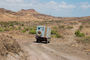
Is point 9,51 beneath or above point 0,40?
beneath

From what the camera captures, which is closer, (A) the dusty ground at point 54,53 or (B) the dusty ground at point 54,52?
(A) the dusty ground at point 54,53

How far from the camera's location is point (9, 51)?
11.2 m

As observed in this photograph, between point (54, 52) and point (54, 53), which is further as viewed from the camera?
point (54, 52)

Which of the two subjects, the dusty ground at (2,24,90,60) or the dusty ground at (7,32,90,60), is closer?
the dusty ground at (7,32,90,60)

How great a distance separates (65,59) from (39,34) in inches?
570

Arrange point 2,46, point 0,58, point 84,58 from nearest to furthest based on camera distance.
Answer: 1. point 0,58
2. point 2,46
3. point 84,58

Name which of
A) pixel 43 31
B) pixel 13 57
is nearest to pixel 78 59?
pixel 13 57

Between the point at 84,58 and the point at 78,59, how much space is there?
1015 mm

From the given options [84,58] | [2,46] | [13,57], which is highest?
[2,46]

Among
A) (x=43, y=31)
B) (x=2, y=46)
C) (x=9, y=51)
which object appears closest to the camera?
(x=2, y=46)

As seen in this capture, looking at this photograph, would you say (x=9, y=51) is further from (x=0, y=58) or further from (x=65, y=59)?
(x=65, y=59)

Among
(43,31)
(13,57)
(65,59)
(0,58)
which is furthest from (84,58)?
(43,31)

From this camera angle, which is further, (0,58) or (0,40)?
(0,40)

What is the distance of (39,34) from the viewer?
1189 inches
